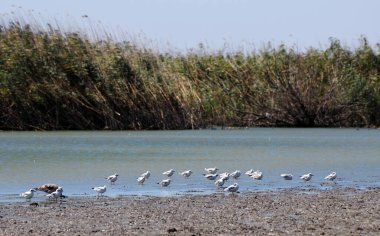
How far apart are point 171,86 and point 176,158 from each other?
16.9 metres

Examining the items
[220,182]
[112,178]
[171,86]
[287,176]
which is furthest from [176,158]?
[171,86]

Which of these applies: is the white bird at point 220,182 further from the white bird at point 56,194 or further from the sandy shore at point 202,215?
the white bird at point 56,194

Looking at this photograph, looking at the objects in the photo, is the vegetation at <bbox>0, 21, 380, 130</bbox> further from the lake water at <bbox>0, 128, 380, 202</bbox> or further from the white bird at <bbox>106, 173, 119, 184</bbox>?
the white bird at <bbox>106, 173, 119, 184</bbox>

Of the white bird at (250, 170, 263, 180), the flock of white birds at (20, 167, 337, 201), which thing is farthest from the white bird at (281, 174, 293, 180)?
the white bird at (250, 170, 263, 180)

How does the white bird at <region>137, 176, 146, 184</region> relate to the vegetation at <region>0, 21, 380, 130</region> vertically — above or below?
below

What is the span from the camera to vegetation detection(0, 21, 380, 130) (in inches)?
1695

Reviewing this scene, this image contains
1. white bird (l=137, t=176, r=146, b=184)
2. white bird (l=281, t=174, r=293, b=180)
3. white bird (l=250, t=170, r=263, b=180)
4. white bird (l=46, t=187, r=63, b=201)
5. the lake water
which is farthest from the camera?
white bird (l=281, t=174, r=293, b=180)

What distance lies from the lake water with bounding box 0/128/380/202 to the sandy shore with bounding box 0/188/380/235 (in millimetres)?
1759

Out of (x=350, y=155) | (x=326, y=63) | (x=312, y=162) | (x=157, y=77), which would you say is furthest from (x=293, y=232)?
(x=326, y=63)

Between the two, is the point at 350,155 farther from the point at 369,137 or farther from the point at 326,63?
the point at 326,63

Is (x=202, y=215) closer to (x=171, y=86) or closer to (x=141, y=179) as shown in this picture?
(x=141, y=179)

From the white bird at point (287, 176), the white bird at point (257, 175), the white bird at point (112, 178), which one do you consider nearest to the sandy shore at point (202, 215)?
the white bird at point (257, 175)

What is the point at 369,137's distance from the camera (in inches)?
1682

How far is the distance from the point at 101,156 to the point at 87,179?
7.72 m
